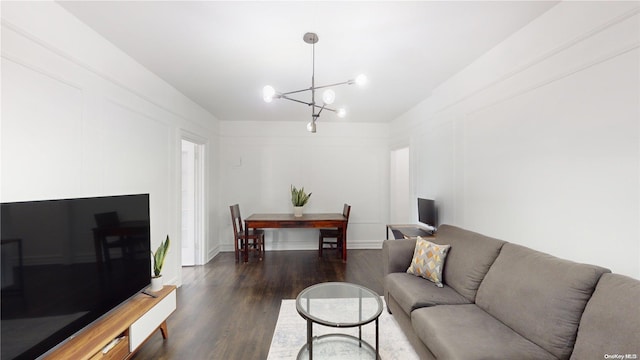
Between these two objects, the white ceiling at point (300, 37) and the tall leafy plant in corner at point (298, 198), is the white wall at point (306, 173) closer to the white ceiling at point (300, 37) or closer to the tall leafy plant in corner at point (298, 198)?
the tall leafy plant in corner at point (298, 198)

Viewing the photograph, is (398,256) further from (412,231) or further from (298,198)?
(298,198)

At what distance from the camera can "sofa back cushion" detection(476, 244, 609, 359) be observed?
4.38ft

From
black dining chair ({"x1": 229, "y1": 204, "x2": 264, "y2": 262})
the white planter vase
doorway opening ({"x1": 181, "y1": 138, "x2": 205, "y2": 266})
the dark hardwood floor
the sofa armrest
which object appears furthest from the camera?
black dining chair ({"x1": 229, "y1": 204, "x2": 264, "y2": 262})

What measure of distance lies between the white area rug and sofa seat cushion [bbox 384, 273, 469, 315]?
12.0 inches

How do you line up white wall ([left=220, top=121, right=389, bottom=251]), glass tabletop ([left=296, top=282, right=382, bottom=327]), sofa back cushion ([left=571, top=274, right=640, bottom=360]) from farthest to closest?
1. white wall ([left=220, top=121, right=389, bottom=251])
2. glass tabletop ([left=296, top=282, right=382, bottom=327])
3. sofa back cushion ([left=571, top=274, right=640, bottom=360])

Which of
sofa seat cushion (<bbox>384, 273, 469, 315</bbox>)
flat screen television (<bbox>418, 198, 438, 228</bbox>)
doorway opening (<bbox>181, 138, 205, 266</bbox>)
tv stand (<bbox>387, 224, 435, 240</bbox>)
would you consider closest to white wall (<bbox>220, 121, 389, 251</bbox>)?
doorway opening (<bbox>181, 138, 205, 266</bbox>)

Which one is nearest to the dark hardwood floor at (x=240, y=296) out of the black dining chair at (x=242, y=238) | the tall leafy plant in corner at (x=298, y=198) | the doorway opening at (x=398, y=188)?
the black dining chair at (x=242, y=238)

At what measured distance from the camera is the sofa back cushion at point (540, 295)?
4.38 ft

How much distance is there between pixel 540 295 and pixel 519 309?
0.16 meters

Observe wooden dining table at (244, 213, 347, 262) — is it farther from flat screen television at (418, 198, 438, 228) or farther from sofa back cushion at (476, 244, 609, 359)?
sofa back cushion at (476, 244, 609, 359)

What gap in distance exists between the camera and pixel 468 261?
2.13 m

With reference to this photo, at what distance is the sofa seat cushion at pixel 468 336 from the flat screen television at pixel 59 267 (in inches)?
85.8

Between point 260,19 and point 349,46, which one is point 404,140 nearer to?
point 349,46

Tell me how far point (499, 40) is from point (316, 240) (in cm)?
416
